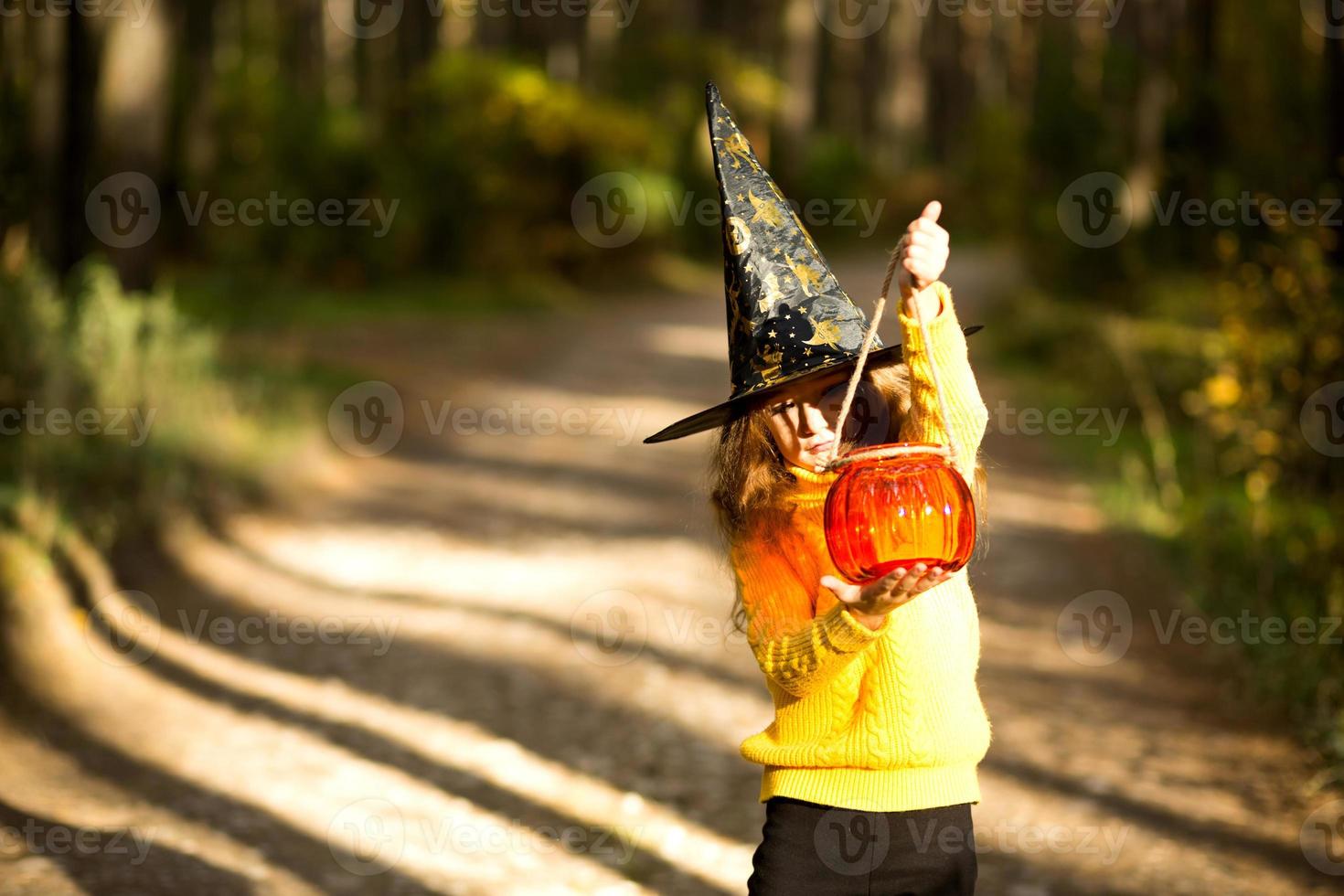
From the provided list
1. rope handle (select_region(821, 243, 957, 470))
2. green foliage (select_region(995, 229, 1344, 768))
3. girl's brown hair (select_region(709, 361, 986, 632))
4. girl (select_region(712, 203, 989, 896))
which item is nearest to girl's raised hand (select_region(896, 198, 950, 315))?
rope handle (select_region(821, 243, 957, 470))

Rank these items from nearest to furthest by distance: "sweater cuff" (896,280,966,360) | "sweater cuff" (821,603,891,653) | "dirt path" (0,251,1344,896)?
1. "sweater cuff" (821,603,891,653)
2. "sweater cuff" (896,280,966,360)
3. "dirt path" (0,251,1344,896)

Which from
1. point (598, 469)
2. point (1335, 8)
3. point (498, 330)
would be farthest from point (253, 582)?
point (498, 330)

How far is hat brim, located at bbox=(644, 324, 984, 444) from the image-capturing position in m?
2.36

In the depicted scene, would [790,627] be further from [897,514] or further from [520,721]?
[520,721]

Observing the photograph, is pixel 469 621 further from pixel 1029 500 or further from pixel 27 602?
pixel 1029 500

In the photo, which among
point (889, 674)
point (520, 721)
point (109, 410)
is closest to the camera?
point (889, 674)

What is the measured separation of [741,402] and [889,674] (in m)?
0.55

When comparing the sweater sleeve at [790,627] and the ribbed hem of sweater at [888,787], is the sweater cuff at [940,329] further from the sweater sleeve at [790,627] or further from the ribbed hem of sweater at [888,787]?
the ribbed hem of sweater at [888,787]

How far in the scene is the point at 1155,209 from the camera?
46.5ft

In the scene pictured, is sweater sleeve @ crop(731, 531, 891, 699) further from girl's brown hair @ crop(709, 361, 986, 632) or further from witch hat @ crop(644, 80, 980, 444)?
witch hat @ crop(644, 80, 980, 444)

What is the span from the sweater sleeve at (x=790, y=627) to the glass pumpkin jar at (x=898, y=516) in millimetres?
181

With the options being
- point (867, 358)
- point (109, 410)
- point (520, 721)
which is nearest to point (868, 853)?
point (867, 358)

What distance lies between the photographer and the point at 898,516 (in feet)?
6.52

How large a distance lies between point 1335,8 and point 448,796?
592 centimetres
